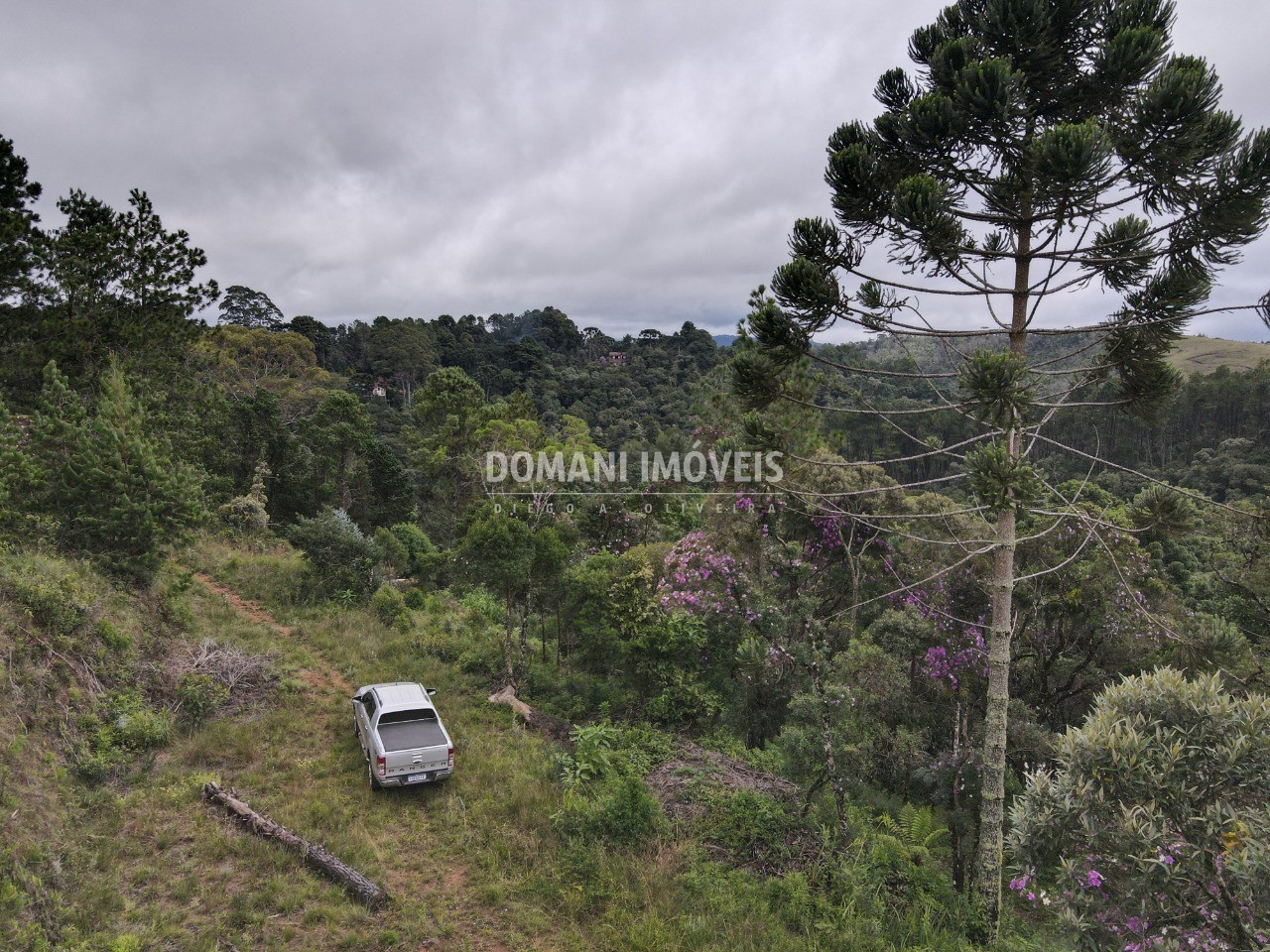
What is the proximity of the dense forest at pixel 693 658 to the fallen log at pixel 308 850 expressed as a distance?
279 mm

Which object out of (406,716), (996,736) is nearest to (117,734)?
(406,716)

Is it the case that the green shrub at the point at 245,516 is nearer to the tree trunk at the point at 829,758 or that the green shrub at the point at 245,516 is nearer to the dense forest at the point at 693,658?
the dense forest at the point at 693,658

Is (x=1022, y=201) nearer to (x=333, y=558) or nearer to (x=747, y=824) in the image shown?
(x=747, y=824)

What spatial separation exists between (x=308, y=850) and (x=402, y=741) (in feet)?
5.92

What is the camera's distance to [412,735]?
8.55 meters

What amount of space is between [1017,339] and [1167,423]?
50.6 m

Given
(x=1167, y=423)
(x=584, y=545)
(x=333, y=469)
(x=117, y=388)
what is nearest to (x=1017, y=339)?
(x=584, y=545)

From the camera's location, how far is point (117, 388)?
12.0 metres

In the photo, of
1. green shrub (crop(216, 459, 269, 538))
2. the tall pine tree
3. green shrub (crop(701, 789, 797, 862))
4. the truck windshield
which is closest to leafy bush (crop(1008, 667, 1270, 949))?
green shrub (crop(701, 789, 797, 862))

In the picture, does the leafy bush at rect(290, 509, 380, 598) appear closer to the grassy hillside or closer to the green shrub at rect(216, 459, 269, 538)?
the grassy hillside

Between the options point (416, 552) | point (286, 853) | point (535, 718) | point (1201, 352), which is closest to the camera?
point (286, 853)

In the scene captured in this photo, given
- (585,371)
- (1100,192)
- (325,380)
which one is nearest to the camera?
(1100,192)

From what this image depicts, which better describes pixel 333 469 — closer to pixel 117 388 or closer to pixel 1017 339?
pixel 117 388

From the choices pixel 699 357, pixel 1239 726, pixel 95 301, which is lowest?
pixel 1239 726
